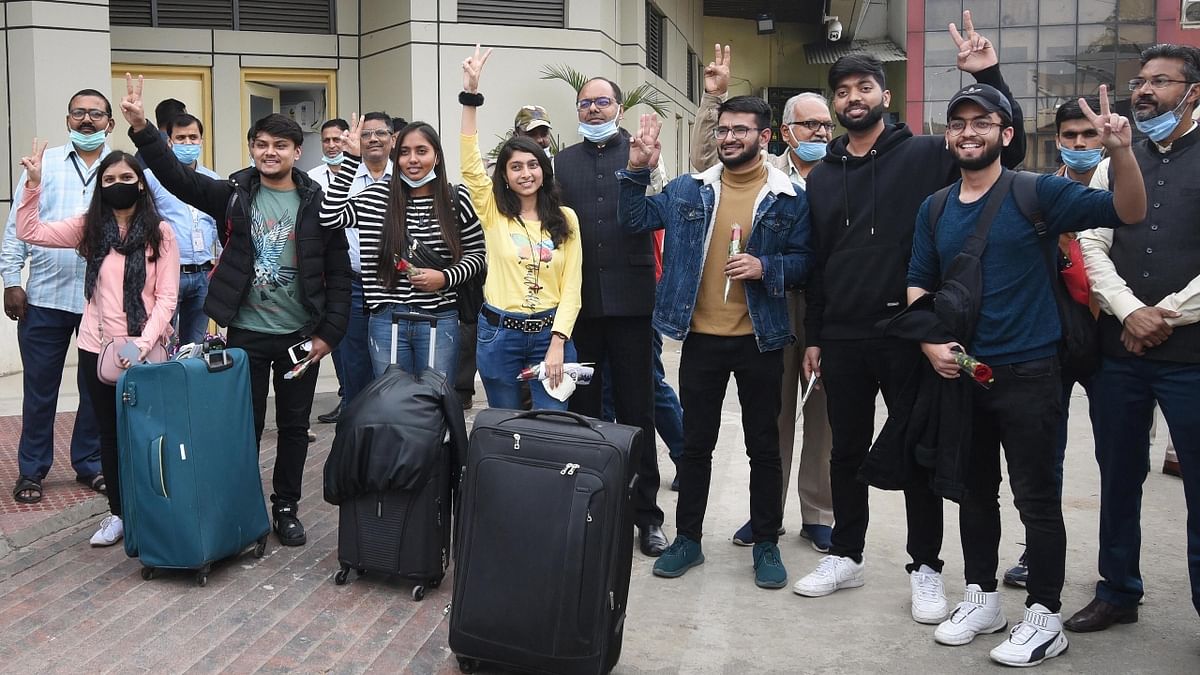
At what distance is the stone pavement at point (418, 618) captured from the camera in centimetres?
395

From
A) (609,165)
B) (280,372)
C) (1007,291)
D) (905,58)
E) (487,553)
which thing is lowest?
(487,553)

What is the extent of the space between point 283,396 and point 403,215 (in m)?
1.07

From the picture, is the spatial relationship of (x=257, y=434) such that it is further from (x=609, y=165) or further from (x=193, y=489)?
(x=609, y=165)

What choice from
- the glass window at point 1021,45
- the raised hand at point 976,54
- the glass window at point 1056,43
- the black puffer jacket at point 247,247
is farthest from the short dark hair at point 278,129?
the glass window at point 1056,43

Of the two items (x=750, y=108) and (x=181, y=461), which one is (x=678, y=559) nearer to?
(x=750, y=108)

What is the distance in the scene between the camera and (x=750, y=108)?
4688mm

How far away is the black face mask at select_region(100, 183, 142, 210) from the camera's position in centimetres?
507

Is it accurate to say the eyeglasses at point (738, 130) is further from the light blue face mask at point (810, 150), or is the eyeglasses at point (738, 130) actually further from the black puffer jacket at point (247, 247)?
the black puffer jacket at point (247, 247)

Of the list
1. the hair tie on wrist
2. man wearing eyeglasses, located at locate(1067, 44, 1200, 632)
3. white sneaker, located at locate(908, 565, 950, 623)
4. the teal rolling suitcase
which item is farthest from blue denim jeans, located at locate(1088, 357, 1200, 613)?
the teal rolling suitcase

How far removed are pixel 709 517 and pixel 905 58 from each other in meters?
23.8

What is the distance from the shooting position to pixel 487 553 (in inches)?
146

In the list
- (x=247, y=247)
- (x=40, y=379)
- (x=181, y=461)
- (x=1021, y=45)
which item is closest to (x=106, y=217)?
(x=247, y=247)

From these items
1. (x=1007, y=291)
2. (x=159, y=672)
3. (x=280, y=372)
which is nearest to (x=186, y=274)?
(x=280, y=372)

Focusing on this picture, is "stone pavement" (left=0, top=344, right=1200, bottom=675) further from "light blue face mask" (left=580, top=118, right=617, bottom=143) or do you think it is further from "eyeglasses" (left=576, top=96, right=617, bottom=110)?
"eyeglasses" (left=576, top=96, right=617, bottom=110)
